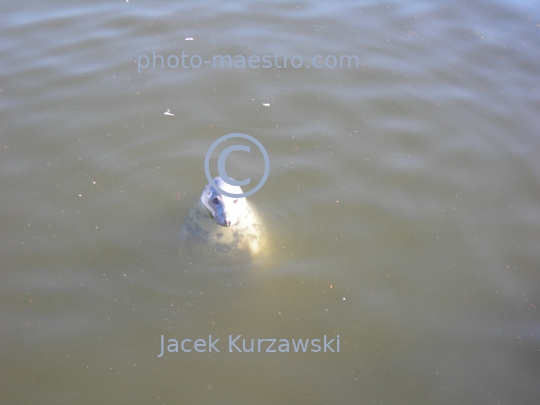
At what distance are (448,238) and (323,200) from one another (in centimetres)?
119

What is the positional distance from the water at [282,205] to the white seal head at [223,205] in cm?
40

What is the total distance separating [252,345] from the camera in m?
3.53

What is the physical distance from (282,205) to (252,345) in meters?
1.42

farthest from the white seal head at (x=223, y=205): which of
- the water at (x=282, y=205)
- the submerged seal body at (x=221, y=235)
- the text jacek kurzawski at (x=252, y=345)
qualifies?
the text jacek kurzawski at (x=252, y=345)

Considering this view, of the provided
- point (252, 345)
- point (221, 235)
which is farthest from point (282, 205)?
point (252, 345)

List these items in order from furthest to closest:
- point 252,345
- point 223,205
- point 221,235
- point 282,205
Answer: point 282,205, point 221,235, point 223,205, point 252,345

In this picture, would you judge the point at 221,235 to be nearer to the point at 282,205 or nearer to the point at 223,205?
the point at 223,205

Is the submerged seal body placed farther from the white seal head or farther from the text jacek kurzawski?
the text jacek kurzawski

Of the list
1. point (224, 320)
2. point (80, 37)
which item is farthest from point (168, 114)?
point (224, 320)

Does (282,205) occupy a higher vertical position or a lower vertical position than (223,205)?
lower

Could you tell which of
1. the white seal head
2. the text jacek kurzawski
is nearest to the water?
the text jacek kurzawski

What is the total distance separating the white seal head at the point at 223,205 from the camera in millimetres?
3910

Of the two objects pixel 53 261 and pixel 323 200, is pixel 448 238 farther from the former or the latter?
pixel 53 261

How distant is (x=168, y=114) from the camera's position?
17.7ft
